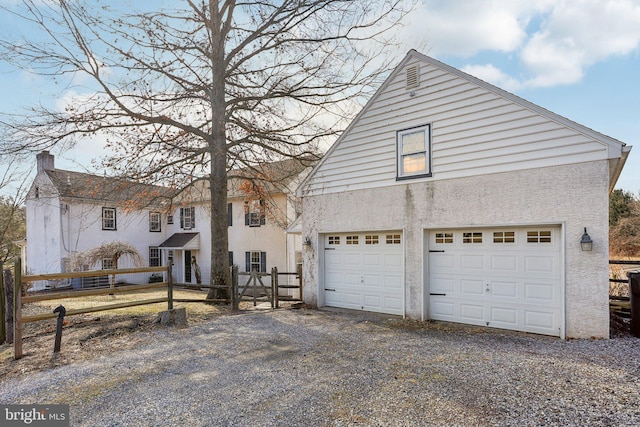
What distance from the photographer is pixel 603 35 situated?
26.8 ft

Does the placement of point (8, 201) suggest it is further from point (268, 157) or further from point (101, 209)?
point (268, 157)

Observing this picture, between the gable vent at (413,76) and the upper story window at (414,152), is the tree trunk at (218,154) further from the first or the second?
the gable vent at (413,76)

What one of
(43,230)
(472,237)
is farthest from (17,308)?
(43,230)

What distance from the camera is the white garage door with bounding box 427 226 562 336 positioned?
7273 mm

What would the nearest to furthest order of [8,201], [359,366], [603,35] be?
[359,366]
[603,35]
[8,201]

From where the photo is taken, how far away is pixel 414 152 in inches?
359

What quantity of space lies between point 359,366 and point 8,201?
18639 millimetres

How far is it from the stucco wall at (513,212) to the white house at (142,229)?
28.8 ft

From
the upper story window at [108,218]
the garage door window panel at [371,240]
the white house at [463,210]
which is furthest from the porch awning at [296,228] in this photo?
the upper story window at [108,218]

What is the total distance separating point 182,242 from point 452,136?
65.6ft

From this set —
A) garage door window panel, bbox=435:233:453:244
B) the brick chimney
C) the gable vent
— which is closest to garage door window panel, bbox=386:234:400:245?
garage door window panel, bbox=435:233:453:244

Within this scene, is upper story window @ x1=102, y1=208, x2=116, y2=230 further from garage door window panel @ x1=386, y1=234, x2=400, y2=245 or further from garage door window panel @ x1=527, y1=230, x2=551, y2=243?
garage door window panel @ x1=527, y1=230, x2=551, y2=243

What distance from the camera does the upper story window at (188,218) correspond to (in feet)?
80.4

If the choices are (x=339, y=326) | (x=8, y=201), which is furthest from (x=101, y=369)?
(x=8, y=201)
